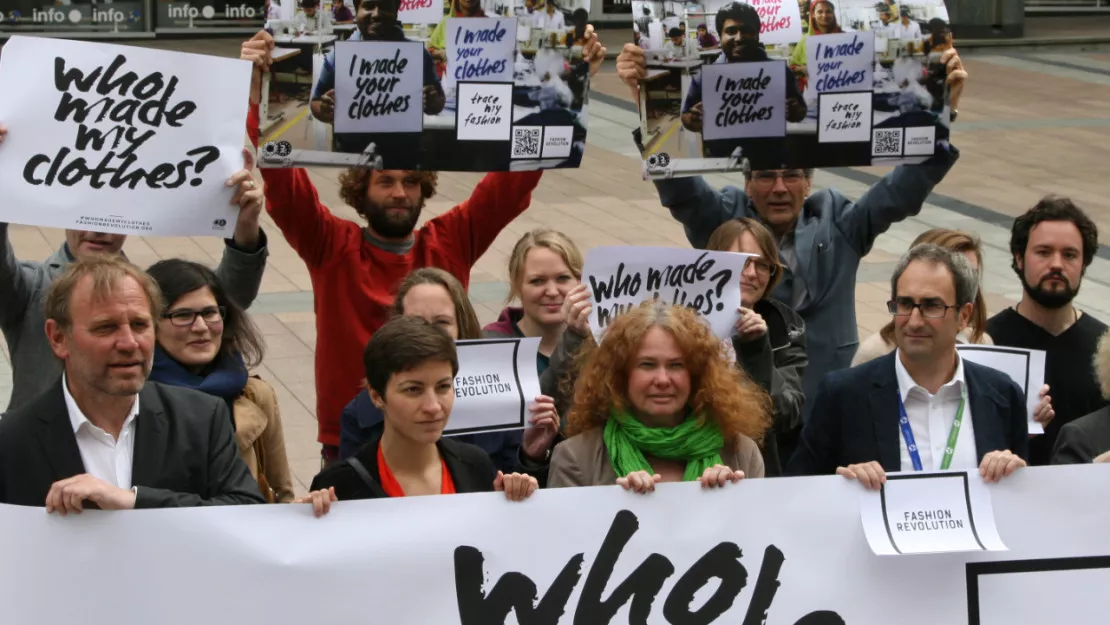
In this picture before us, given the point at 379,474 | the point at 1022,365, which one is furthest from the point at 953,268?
the point at 379,474

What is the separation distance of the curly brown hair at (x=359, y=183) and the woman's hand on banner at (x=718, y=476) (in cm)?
166

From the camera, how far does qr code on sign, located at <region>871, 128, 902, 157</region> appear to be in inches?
193

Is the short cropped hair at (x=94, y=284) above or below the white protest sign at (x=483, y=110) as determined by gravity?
below

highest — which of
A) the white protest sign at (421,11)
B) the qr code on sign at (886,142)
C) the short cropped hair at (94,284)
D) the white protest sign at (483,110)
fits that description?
the white protest sign at (421,11)

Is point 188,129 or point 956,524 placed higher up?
point 188,129

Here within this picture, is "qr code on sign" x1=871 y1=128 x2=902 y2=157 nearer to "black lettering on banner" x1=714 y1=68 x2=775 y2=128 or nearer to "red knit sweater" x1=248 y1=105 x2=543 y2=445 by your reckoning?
"black lettering on banner" x1=714 y1=68 x2=775 y2=128

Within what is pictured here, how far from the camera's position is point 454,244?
5.12 m

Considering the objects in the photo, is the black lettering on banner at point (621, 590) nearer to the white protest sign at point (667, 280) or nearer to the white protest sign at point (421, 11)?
the white protest sign at point (667, 280)

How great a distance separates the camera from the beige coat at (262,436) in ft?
14.0

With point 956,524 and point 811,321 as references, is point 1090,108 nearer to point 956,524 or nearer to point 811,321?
point 811,321

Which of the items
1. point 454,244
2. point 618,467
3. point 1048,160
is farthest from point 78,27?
point 618,467

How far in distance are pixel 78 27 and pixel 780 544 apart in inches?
754

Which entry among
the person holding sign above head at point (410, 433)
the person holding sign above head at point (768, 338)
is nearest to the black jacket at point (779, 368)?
the person holding sign above head at point (768, 338)

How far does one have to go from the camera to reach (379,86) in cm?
456
